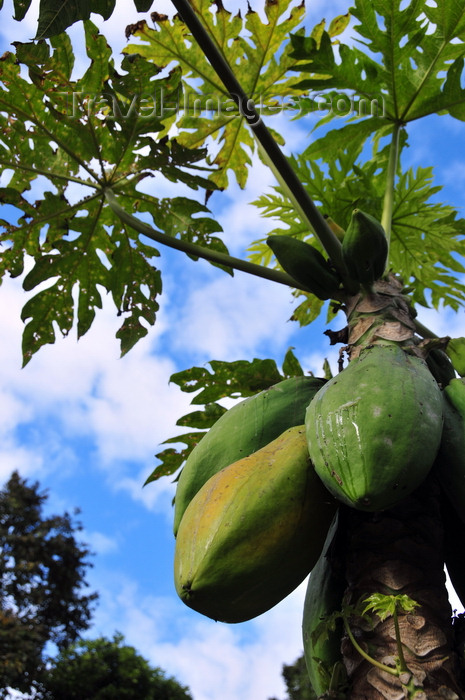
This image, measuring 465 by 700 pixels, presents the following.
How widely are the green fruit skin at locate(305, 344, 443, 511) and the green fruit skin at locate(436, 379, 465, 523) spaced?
10 cm

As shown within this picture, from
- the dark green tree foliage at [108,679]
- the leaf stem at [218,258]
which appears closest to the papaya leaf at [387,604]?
the leaf stem at [218,258]

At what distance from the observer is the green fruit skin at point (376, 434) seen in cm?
121

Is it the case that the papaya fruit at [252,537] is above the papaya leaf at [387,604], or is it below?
above

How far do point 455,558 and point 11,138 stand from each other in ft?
7.83

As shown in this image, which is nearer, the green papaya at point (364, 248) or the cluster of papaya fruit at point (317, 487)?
the cluster of papaya fruit at point (317, 487)

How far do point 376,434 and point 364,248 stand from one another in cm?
79

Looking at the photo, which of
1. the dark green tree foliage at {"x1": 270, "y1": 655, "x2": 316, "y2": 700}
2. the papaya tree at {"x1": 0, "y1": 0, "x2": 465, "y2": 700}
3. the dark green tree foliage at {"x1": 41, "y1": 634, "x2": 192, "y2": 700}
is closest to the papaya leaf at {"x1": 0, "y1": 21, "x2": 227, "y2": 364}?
the papaya tree at {"x1": 0, "y1": 0, "x2": 465, "y2": 700}

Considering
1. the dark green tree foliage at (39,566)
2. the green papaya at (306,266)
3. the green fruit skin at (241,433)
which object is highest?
the dark green tree foliage at (39,566)

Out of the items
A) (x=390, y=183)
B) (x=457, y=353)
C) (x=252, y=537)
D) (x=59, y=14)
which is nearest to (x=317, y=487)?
(x=252, y=537)

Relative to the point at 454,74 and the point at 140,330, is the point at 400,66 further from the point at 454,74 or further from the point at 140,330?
the point at 140,330

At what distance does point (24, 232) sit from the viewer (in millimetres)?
2836

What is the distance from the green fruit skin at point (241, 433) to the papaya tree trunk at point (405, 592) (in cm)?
32

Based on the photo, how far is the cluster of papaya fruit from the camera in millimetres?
1229

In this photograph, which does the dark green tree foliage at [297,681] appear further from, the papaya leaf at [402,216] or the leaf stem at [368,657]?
the leaf stem at [368,657]
